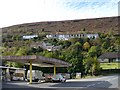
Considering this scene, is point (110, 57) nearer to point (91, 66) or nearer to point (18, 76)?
point (91, 66)

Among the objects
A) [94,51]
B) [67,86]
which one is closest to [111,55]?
[94,51]

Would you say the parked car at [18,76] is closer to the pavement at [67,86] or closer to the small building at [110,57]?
the pavement at [67,86]

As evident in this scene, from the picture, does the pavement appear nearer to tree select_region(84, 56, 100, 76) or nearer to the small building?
tree select_region(84, 56, 100, 76)

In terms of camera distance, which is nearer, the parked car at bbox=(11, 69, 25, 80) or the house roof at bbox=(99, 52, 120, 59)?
the parked car at bbox=(11, 69, 25, 80)

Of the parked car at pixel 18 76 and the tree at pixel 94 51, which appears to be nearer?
the parked car at pixel 18 76

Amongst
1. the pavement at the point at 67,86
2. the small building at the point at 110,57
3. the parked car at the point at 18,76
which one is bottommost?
the parked car at the point at 18,76

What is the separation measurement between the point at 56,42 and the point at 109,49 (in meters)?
16.6

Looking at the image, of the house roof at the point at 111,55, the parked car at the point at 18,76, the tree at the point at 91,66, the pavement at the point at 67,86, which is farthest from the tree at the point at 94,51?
the pavement at the point at 67,86

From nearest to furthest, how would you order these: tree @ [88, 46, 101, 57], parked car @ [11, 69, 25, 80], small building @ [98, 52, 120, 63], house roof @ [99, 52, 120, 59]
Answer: parked car @ [11, 69, 25, 80]
small building @ [98, 52, 120, 63]
house roof @ [99, 52, 120, 59]
tree @ [88, 46, 101, 57]

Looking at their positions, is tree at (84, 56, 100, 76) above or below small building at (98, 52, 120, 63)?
below

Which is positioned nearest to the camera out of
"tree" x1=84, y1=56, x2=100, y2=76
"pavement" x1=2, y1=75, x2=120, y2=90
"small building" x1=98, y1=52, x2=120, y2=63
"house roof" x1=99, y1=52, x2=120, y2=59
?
"pavement" x1=2, y1=75, x2=120, y2=90

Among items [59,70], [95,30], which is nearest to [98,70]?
[59,70]

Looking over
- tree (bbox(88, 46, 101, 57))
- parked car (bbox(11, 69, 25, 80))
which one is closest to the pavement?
parked car (bbox(11, 69, 25, 80))

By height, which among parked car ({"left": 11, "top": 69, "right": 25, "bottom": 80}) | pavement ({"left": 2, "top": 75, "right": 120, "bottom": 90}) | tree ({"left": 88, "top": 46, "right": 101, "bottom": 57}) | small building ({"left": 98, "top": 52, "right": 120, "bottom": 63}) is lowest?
parked car ({"left": 11, "top": 69, "right": 25, "bottom": 80})
